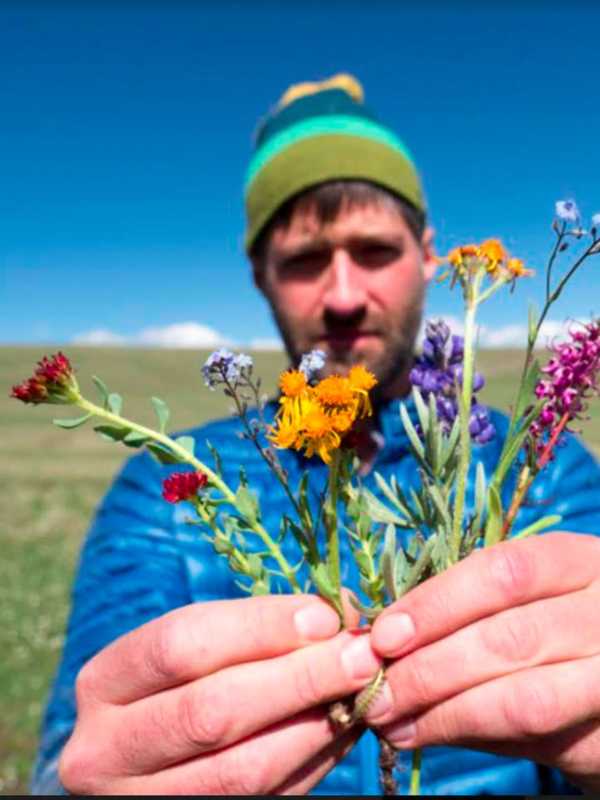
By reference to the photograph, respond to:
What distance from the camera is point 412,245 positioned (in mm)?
4383

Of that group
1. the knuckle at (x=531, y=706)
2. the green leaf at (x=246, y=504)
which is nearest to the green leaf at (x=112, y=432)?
the green leaf at (x=246, y=504)

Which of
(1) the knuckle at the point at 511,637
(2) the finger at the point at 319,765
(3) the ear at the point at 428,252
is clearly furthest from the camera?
(3) the ear at the point at 428,252

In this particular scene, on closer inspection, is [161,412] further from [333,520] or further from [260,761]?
[260,761]

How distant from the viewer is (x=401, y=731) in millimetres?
1584

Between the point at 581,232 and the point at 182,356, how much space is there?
7188 centimetres

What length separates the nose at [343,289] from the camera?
3.83 m

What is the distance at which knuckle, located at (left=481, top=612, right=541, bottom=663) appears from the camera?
1.55 meters

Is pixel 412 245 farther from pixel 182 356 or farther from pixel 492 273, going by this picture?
pixel 182 356

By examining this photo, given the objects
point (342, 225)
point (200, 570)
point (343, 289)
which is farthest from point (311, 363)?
point (342, 225)

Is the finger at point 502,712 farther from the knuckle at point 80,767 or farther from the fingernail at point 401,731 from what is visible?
the knuckle at point 80,767

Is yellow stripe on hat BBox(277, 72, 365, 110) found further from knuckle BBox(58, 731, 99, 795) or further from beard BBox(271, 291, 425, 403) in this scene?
knuckle BBox(58, 731, 99, 795)

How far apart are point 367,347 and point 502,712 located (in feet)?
8.36

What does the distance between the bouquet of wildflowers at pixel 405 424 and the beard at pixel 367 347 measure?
2.34 meters

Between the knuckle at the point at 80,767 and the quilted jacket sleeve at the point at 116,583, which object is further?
the quilted jacket sleeve at the point at 116,583
